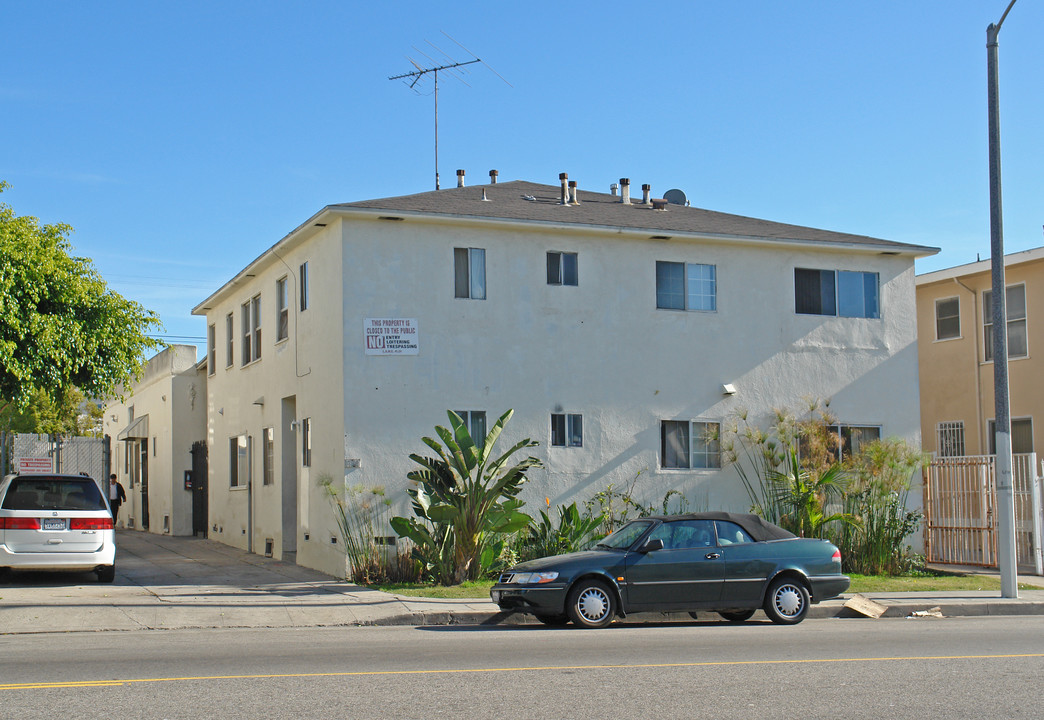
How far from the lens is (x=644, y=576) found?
13.3 m

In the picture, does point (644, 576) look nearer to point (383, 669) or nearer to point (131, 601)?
point (383, 669)

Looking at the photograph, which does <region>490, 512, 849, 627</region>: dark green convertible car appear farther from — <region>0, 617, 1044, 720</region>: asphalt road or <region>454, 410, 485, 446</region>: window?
<region>454, 410, 485, 446</region>: window

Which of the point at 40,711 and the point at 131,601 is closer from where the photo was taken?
the point at 40,711

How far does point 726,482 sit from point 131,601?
10.7 m

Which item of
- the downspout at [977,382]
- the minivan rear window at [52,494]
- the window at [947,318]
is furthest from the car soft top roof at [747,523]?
the window at [947,318]

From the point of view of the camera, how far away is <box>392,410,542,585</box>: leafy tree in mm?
16859

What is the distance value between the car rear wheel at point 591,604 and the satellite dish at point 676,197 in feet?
44.3

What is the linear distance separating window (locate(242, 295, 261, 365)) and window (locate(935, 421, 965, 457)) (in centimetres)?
1662

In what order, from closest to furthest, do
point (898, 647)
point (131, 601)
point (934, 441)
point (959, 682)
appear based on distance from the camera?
1. point (959, 682)
2. point (898, 647)
3. point (131, 601)
4. point (934, 441)

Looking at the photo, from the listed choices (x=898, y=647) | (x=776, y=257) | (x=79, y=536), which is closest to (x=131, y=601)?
(x=79, y=536)

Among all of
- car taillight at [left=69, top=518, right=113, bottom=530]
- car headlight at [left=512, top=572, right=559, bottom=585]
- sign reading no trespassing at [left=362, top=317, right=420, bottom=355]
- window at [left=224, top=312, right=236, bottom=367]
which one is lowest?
car headlight at [left=512, top=572, right=559, bottom=585]

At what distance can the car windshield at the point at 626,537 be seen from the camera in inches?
544

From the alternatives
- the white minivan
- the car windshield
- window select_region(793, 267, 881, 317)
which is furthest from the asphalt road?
window select_region(793, 267, 881, 317)

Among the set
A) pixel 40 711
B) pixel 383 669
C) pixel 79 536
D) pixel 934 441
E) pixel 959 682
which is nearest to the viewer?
pixel 40 711
